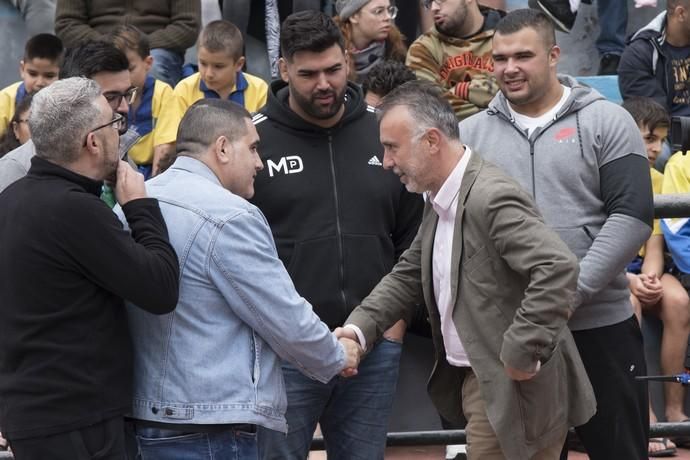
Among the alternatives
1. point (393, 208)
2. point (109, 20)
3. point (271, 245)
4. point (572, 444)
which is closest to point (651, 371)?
point (572, 444)

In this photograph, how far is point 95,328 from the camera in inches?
149

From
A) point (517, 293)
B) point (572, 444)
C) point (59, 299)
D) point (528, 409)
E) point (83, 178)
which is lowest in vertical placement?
point (572, 444)

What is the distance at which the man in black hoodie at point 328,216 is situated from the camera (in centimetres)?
489

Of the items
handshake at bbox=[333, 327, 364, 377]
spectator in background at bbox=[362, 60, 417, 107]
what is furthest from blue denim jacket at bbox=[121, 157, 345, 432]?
spectator in background at bbox=[362, 60, 417, 107]

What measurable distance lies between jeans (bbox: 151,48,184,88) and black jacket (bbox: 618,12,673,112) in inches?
→ 126

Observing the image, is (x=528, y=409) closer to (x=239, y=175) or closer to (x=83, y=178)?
(x=239, y=175)

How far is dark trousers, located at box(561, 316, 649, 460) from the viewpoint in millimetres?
4785

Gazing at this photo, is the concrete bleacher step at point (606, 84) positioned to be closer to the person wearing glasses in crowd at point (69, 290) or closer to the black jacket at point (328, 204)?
the black jacket at point (328, 204)

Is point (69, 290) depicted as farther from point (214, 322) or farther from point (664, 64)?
point (664, 64)

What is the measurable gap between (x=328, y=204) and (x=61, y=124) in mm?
1366

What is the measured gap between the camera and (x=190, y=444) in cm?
389

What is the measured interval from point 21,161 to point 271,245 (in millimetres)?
1214

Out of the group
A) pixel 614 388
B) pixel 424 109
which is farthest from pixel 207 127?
pixel 614 388

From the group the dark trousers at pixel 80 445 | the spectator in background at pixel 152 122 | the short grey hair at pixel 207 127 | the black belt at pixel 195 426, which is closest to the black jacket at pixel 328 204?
the short grey hair at pixel 207 127
